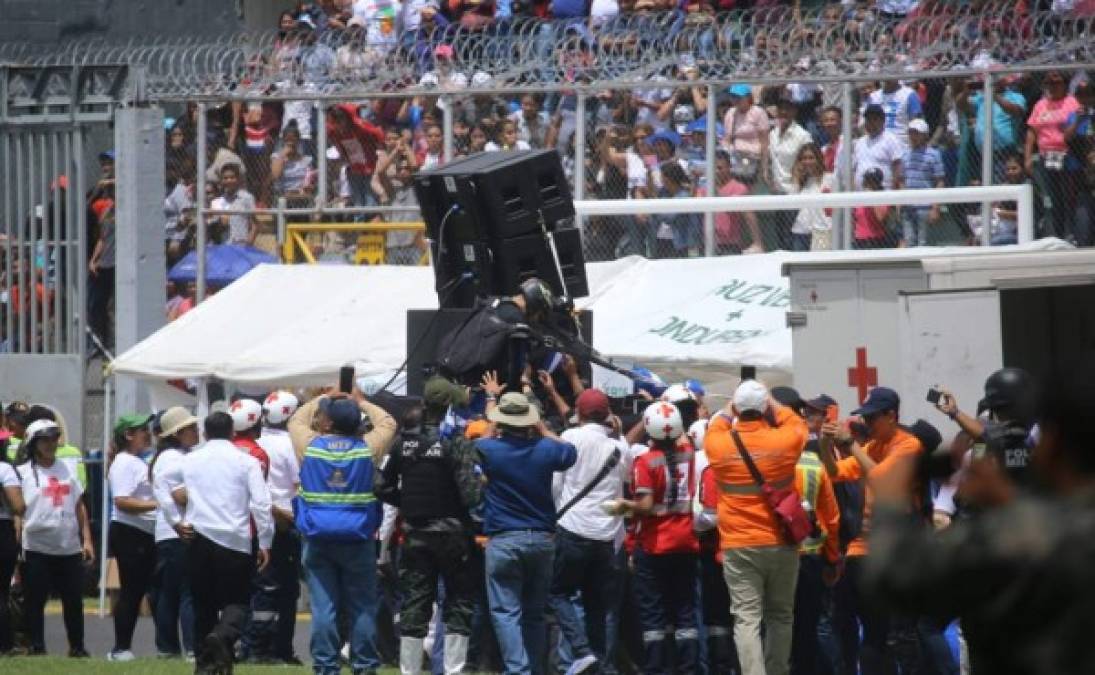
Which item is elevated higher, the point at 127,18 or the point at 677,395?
the point at 127,18

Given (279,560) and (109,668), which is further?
(279,560)

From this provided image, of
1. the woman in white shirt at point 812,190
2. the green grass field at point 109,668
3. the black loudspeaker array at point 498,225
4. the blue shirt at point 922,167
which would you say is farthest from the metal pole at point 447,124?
the green grass field at point 109,668

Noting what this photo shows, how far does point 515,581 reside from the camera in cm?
1141

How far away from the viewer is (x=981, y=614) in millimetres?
3709

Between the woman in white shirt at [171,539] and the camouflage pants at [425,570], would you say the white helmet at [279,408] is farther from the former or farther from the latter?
the camouflage pants at [425,570]

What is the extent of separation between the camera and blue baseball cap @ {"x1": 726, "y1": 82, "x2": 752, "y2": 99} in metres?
17.2

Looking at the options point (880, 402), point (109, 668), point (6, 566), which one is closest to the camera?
point (880, 402)

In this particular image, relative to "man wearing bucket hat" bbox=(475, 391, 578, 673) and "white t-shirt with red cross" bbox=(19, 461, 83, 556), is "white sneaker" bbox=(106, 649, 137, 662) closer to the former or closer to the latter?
"white t-shirt with red cross" bbox=(19, 461, 83, 556)

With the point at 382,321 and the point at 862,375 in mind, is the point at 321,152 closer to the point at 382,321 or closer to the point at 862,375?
the point at 382,321

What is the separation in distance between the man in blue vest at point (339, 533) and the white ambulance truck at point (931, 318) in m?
3.11

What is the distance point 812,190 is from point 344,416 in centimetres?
662

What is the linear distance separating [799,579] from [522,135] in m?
7.29

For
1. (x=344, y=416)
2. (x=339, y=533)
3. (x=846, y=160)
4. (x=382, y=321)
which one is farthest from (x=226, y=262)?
(x=339, y=533)

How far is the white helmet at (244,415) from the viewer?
42.7 ft
